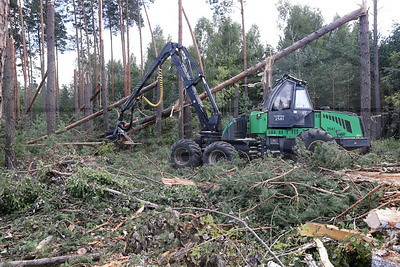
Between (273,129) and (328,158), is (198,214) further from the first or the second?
(273,129)

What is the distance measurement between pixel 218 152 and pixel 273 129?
165 centimetres

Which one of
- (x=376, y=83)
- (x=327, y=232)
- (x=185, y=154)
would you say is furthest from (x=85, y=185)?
(x=376, y=83)

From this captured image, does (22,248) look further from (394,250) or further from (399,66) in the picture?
(399,66)

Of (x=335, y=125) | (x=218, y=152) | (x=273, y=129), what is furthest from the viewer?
Result: (x=218, y=152)

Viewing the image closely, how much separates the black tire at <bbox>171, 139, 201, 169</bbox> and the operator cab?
233 cm

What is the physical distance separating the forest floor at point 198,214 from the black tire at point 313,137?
1.20 metres

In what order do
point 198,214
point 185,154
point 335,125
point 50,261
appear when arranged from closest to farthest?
point 50,261, point 198,214, point 335,125, point 185,154

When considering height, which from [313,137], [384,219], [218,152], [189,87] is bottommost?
[384,219]

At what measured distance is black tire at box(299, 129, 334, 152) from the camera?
777 centimetres

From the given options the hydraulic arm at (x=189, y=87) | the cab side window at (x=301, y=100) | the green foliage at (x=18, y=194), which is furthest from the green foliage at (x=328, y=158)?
the green foliage at (x=18, y=194)

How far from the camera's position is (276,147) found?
8766 mm

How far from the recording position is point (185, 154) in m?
10.3

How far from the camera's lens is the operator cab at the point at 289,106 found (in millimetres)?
8477

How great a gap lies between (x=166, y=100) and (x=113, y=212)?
2461 centimetres
